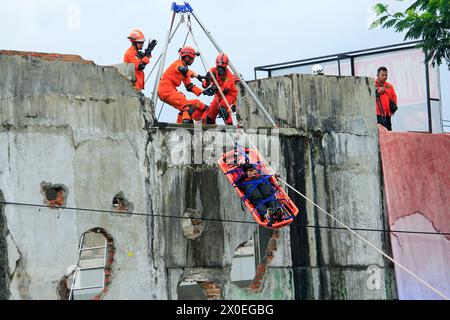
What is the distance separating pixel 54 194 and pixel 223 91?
14.6ft

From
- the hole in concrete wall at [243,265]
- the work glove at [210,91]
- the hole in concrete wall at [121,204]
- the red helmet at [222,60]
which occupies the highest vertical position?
the red helmet at [222,60]

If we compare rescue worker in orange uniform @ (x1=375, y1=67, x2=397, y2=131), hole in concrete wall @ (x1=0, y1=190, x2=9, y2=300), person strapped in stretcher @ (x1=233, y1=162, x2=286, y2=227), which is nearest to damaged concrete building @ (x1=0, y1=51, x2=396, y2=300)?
hole in concrete wall @ (x1=0, y1=190, x2=9, y2=300)

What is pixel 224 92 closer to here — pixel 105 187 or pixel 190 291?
pixel 105 187

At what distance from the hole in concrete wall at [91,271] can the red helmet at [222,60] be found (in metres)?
3.59

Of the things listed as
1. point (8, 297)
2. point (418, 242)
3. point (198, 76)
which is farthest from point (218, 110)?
point (8, 297)

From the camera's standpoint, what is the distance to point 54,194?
18609 mm

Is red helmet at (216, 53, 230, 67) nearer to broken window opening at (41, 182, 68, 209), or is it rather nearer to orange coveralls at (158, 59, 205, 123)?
orange coveralls at (158, 59, 205, 123)

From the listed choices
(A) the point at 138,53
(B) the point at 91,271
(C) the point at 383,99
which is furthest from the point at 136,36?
(B) the point at 91,271

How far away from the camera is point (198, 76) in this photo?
71.3 feet

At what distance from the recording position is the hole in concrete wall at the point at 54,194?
18.5 m

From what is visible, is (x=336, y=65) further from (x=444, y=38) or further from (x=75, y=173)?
(x=75, y=173)

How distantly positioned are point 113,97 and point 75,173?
1363 mm

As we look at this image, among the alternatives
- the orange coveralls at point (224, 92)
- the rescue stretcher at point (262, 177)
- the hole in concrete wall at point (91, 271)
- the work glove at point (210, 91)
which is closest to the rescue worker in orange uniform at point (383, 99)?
the orange coveralls at point (224, 92)

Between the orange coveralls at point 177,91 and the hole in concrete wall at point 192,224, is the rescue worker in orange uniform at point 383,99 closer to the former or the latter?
the orange coveralls at point 177,91
